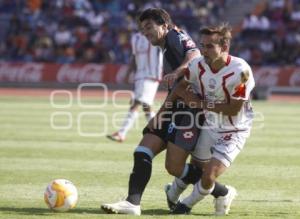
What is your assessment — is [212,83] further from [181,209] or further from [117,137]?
[117,137]

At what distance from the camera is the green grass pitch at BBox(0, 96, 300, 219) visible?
8.27m

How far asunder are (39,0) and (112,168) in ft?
82.7

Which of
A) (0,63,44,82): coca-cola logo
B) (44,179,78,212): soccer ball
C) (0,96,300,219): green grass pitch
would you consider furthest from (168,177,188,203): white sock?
(0,63,44,82): coca-cola logo

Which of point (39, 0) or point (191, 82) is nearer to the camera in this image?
point (191, 82)

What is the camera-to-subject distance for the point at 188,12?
32.4 m

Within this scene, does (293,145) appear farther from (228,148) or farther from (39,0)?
(39,0)

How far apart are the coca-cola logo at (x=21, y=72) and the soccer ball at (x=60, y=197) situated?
82.6ft

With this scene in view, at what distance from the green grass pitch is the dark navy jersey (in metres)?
1.49

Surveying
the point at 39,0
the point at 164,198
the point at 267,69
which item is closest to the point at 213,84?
the point at 164,198

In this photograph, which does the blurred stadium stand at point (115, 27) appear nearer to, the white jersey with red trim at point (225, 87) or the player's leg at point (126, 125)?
the player's leg at point (126, 125)

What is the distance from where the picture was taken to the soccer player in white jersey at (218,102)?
7.66m

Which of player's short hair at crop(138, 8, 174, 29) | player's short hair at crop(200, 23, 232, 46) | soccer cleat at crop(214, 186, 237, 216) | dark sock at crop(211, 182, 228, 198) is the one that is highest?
player's short hair at crop(138, 8, 174, 29)

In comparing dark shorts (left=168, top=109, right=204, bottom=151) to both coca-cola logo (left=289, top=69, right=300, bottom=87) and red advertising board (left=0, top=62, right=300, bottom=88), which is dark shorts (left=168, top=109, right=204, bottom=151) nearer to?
red advertising board (left=0, top=62, right=300, bottom=88)

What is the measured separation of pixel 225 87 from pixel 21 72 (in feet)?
85.3
